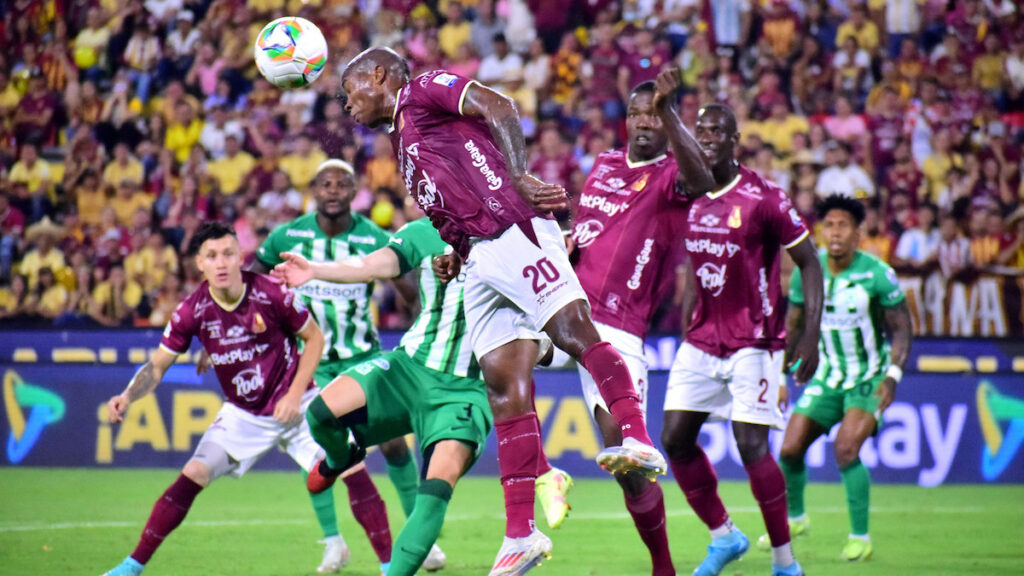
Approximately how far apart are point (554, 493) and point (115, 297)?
35.2 feet

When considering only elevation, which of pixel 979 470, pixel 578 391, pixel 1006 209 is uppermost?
pixel 1006 209

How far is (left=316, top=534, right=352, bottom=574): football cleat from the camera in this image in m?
7.42

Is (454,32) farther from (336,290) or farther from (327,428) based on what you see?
(327,428)

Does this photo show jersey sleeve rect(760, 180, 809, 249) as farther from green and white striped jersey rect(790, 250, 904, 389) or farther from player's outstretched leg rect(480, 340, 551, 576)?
player's outstretched leg rect(480, 340, 551, 576)

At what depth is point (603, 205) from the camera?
705 centimetres

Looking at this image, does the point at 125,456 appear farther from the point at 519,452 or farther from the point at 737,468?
the point at 519,452

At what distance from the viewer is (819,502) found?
1085cm

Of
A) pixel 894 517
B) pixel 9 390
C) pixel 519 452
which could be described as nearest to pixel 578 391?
pixel 894 517

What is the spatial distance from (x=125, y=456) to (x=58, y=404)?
89cm

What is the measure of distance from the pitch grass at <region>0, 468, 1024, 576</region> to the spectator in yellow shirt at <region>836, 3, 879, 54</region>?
6.82 m

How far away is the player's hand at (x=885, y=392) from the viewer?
27.8 feet

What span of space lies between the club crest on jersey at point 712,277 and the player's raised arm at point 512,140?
236 cm

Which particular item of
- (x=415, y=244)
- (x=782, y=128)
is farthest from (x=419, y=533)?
(x=782, y=128)

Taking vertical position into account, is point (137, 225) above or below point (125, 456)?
above
